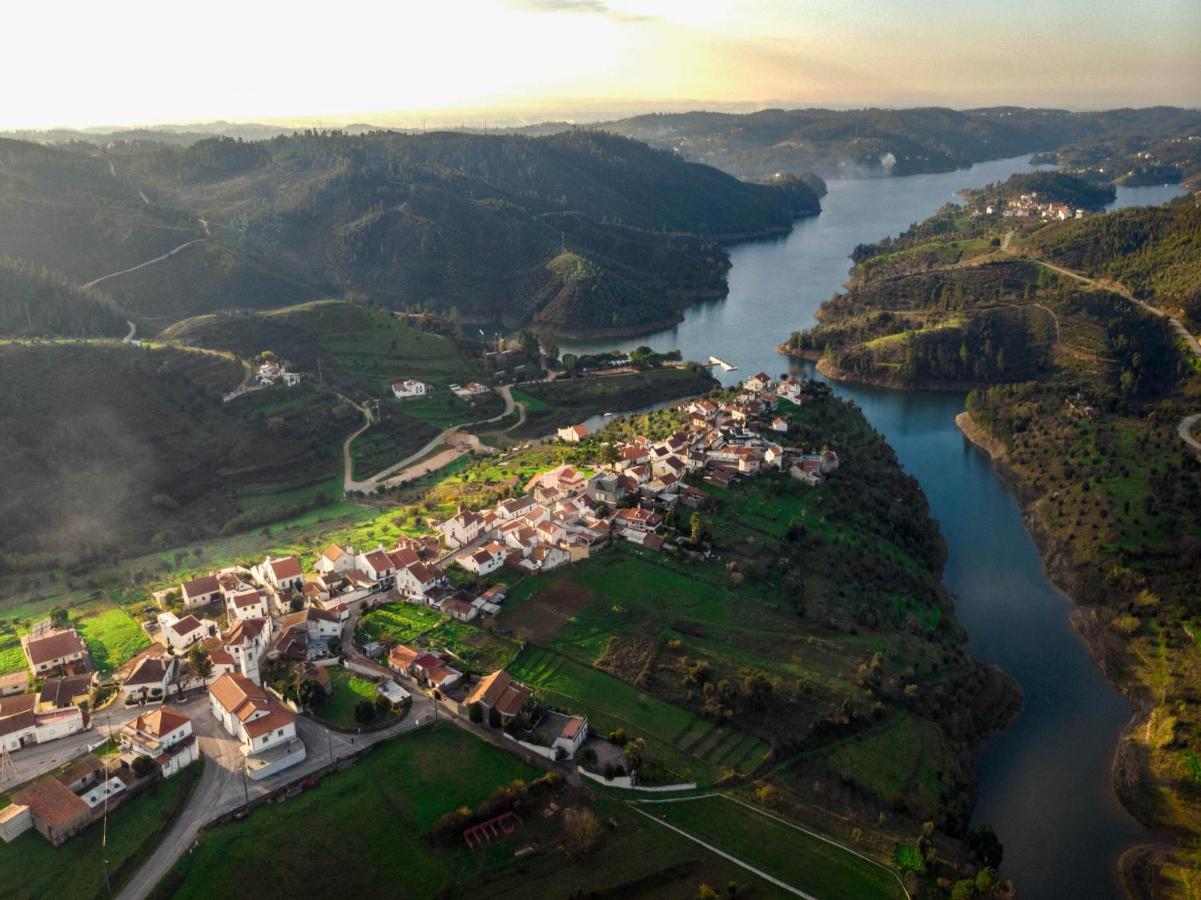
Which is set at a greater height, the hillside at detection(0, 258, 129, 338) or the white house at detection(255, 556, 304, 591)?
the hillside at detection(0, 258, 129, 338)

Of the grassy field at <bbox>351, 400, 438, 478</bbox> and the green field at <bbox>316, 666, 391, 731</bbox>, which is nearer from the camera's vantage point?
the green field at <bbox>316, 666, 391, 731</bbox>

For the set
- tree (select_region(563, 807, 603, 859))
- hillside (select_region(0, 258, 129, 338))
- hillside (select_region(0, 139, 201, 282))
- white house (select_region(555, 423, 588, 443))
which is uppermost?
hillside (select_region(0, 139, 201, 282))

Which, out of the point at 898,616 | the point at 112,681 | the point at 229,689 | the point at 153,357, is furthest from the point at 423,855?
the point at 153,357

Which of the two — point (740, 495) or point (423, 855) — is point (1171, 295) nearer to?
point (740, 495)

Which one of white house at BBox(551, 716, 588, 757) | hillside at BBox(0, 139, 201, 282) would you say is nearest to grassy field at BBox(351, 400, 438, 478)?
white house at BBox(551, 716, 588, 757)

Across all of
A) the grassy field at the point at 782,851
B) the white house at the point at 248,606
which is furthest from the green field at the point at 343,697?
the grassy field at the point at 782,851

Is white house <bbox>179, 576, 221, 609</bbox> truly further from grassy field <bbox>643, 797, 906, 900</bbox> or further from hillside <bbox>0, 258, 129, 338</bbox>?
hillside <bbox>0, 258, 129, 338</bbox>
